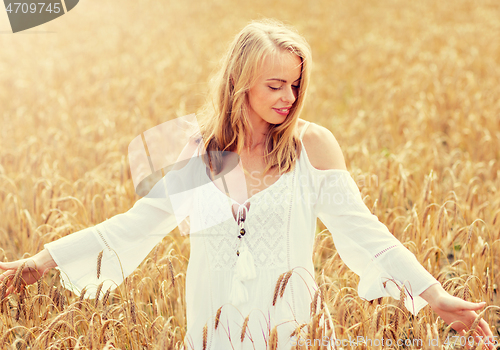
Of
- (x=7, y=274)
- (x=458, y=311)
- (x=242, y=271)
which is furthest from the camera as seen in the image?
(x=7, y=274)

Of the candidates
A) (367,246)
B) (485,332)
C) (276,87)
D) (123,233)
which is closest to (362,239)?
(367,246)

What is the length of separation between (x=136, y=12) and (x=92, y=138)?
395 inches

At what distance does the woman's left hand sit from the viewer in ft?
4.58

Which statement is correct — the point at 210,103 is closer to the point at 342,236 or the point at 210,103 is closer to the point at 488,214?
the point at 342,236

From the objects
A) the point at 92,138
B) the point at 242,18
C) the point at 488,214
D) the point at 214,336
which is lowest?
the point at 488,214

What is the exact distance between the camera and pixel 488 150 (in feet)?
13.3

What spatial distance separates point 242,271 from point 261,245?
112mm

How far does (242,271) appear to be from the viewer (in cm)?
156

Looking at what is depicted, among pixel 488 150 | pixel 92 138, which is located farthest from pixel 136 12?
pixel 488 150

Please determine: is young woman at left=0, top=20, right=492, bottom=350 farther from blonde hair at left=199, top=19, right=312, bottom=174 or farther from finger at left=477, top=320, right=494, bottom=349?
finger at left=477, top=320, right=494, bottom=349

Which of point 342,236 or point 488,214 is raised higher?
point 342,236

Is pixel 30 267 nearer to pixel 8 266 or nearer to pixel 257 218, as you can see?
pixel 8 266

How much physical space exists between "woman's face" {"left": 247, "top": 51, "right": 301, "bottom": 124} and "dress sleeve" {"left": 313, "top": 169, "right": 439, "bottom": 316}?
0.26 m

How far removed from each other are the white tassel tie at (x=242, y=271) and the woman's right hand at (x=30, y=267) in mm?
685
